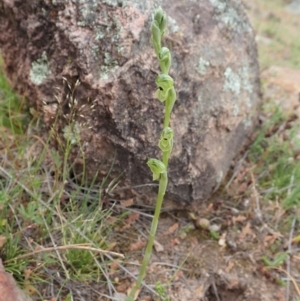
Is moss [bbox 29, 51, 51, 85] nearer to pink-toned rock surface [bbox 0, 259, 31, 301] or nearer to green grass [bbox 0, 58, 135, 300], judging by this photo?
green grass [bbox 0, 58, 135, 300]

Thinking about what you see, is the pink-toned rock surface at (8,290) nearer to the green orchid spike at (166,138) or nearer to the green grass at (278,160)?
the green orchid spike at (166,138)

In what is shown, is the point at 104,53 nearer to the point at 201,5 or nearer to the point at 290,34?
A: the point at 201,5

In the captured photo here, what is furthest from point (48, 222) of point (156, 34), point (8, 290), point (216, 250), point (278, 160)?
point (278, 160)

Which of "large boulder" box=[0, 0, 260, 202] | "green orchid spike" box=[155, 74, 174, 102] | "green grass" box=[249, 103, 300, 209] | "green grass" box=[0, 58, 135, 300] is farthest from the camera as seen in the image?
"green grass" box=[249, 103, 300, 209]

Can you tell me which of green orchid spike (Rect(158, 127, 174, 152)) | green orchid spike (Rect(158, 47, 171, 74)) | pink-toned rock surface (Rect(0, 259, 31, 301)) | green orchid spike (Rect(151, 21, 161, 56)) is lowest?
pink-toned rock surface (Rect(0, 259, 31, 301))

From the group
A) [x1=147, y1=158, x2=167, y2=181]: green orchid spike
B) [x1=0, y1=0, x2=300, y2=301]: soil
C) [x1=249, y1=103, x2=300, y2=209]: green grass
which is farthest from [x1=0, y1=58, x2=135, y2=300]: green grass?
[x1=249, y1=103, x2=300, y2=209]: green grass

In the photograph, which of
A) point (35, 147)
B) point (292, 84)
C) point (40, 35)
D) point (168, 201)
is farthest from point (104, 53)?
point (292, 84)

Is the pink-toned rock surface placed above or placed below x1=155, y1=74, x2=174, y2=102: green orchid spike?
below

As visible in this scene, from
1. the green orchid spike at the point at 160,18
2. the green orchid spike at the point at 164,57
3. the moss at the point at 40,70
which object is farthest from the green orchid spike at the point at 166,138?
the moss at the point at 40,70

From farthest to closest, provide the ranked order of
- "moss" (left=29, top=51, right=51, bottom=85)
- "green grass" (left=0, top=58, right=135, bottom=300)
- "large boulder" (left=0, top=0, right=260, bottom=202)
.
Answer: "moss" (left=29, top=51, right=51, bottom=85)
"large boulder" (left=0, top=0, right=260, bottom=202)
"green grass" (left=0, top=58, right=135, bottom=300)
